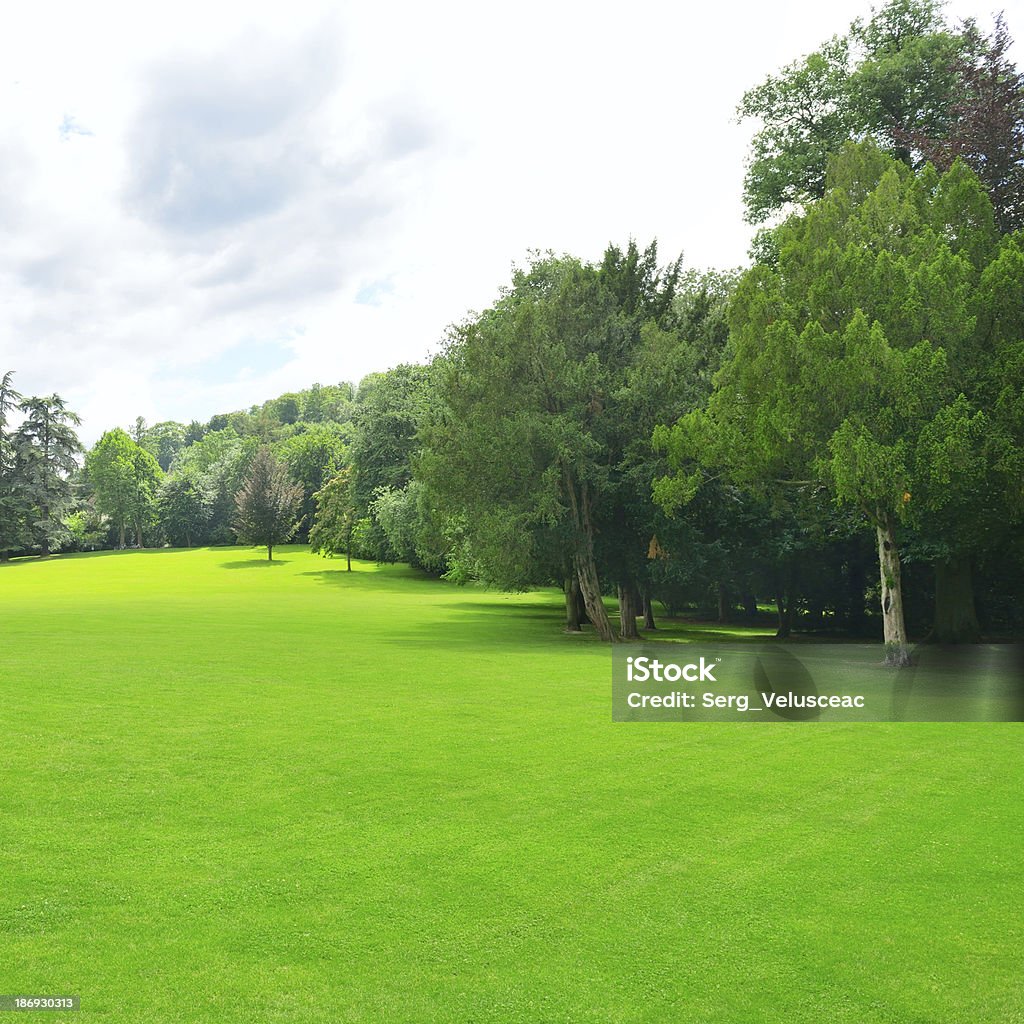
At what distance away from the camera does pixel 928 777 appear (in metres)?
10.7

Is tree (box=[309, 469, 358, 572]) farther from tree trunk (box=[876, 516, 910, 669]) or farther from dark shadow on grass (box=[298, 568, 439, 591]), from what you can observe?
tree trunk (box=[876, 516, 910, 669])

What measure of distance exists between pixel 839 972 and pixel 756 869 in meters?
1.75

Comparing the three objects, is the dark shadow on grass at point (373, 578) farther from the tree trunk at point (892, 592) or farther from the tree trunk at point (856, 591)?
the tree trunk at point (892, 592)

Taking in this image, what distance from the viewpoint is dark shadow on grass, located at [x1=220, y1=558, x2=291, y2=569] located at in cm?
7288

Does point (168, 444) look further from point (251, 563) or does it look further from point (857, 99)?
point (857, 99)

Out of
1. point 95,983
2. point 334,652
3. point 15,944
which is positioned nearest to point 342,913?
point 95,983

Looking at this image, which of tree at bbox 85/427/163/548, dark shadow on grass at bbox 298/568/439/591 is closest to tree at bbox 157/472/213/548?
tree at bbox 85/427/163/548

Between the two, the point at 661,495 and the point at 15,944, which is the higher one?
the point at 661,495

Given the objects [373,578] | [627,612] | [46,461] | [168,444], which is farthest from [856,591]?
[168,444]

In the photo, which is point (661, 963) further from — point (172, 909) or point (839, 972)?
point (172, 909)

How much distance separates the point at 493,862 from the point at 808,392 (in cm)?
1680

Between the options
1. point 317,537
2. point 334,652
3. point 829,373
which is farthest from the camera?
point 317,537

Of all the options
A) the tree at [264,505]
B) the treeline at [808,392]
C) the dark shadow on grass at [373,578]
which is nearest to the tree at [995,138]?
the treeline at [808,392]

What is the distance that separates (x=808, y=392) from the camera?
70.4 feet
